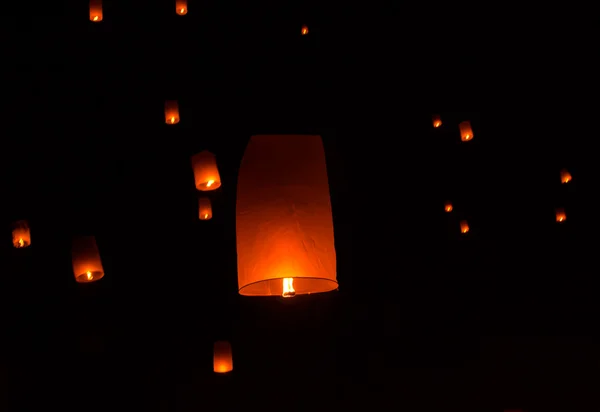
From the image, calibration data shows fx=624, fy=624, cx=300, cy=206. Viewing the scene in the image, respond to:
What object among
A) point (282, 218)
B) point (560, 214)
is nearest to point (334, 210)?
point (560, 214)

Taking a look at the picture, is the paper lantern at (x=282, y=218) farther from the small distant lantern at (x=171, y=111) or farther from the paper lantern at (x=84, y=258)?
the small distant lantern at (x=171, y=111)

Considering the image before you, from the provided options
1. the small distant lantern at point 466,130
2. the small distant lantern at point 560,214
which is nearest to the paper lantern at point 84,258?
the small distant lantern at point 466,130

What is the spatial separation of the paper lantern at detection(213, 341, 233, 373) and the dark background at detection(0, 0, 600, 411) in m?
0.35

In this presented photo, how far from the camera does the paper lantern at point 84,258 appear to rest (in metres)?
3.35

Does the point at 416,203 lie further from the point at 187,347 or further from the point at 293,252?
the point at 293,252

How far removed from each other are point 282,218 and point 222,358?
3.23 m

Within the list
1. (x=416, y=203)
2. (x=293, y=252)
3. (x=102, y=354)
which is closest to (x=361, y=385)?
(x=416, y=203)

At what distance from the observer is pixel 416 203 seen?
5.32 metres

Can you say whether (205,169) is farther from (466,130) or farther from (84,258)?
(466,130)

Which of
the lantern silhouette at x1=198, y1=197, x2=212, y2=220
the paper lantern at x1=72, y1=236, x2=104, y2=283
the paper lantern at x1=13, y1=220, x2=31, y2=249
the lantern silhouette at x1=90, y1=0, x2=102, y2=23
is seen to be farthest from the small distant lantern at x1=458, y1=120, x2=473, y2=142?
the paper lantern at x1=13, y1=220, x2=31, y2=249

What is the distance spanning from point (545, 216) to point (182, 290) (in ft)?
10.6

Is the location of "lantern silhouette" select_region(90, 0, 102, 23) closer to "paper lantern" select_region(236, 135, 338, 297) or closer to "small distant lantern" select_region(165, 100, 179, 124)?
"small distant lantern" select_region(165, 100, 179, 124)

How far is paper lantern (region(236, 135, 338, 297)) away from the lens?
51.1 inches

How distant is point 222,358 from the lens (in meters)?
4.33
